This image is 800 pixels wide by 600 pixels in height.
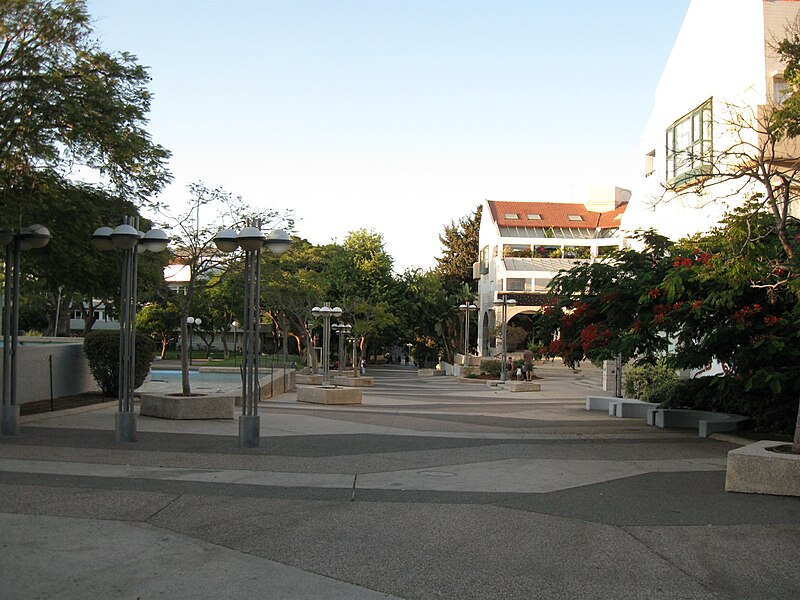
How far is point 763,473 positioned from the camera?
888 centimetres

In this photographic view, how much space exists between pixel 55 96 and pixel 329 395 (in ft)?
40.3

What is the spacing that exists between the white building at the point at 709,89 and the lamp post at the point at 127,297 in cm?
1162

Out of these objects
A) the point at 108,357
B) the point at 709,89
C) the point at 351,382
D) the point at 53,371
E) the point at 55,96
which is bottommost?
the point at 351,382

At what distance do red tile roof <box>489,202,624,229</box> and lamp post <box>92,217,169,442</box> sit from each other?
57.3 metres

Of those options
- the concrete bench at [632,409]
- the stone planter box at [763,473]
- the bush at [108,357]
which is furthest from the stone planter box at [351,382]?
the stone planter box at [763,473]

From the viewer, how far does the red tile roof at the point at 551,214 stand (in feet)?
229

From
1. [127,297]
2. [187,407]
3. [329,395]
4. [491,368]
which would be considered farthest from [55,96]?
[491,368]

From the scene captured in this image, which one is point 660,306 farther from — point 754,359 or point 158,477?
point 158,477

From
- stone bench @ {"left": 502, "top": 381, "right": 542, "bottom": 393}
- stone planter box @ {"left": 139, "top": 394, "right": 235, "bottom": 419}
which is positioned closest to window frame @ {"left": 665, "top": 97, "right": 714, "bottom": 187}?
stone bench @ {"left": 502, "top": 381, "right": 542, "bottom": 393}

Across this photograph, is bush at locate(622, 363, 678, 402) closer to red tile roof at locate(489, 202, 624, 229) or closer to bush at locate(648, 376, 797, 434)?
bush at locate(648, 376, 797, 434)

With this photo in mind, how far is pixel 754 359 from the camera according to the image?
1241cm

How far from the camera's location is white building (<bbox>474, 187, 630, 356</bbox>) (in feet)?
206

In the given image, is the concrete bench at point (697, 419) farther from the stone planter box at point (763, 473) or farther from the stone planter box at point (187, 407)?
the stone planter box at point (187, 407)

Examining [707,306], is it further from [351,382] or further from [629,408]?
[351,382]
